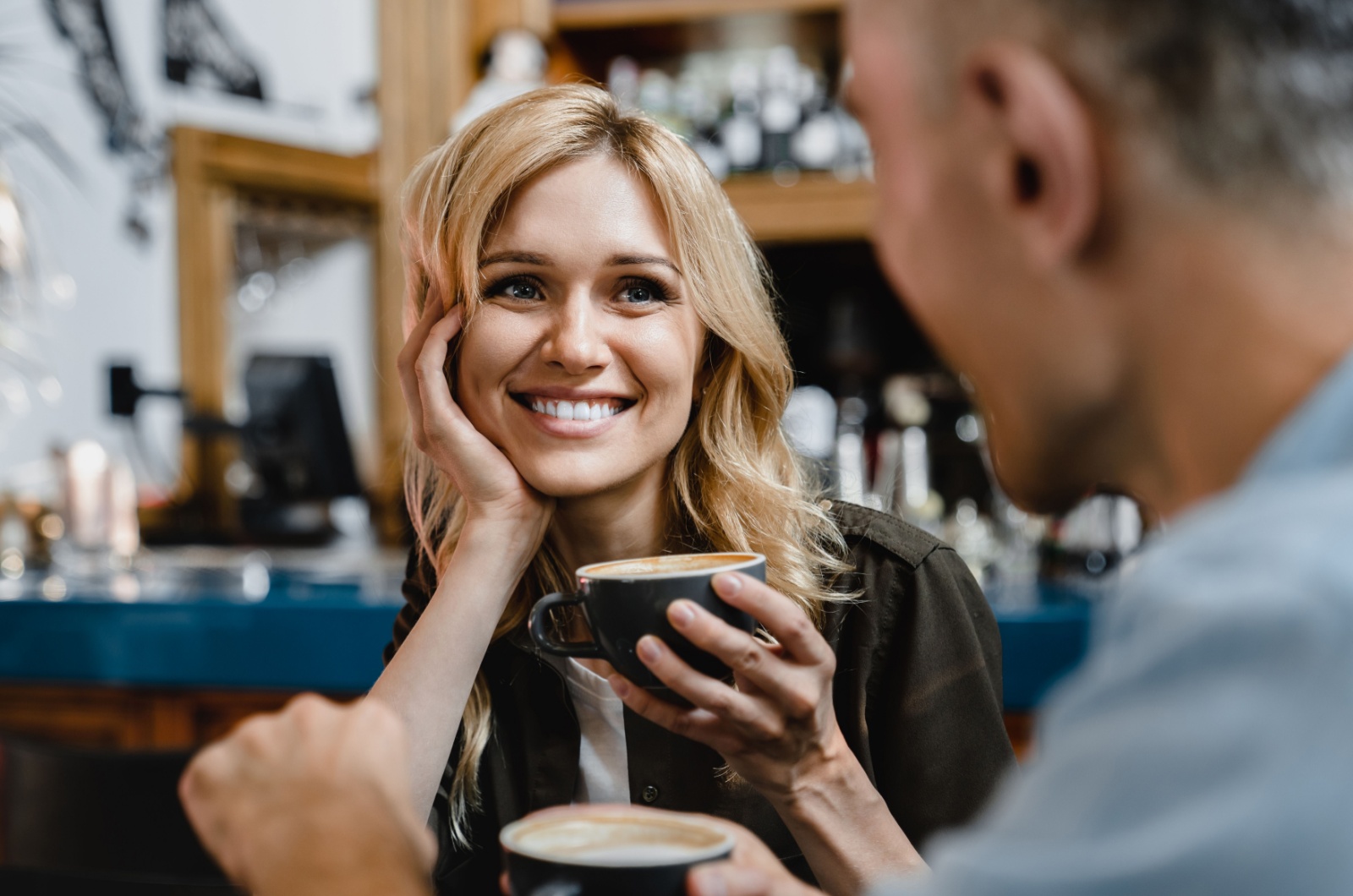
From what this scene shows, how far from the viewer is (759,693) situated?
0.79 meters

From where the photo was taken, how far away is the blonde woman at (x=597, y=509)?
103 centimetres

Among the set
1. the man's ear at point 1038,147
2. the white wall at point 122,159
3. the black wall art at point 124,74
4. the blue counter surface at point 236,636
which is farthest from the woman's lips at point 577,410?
the black wall art at point 124,74

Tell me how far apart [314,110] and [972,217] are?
13.3ft

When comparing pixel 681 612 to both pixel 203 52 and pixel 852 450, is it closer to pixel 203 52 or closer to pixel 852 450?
pixel 852 450

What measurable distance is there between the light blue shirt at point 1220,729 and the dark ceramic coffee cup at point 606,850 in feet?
0.53

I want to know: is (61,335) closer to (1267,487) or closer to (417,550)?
(417,550)

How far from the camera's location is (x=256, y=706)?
1.94m

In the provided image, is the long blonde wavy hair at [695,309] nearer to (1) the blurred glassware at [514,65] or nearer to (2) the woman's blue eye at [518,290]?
(2) the woman's blue eye at [518,290]

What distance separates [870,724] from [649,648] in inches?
16.3

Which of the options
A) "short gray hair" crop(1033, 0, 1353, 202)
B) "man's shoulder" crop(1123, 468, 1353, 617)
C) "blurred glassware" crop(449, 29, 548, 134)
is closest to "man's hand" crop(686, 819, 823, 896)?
"man's shoulder" crop(1123, 468, 1353, 617)

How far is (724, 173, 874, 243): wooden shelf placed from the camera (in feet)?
9.95

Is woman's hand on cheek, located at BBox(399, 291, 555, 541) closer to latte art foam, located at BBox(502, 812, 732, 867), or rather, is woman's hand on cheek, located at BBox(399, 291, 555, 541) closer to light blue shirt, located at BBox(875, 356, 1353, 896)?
latte art foam, located at BBox(502, 812, 732, 867)

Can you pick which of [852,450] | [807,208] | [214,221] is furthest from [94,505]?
[807,208]

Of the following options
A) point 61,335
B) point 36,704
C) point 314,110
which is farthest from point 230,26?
point 36,704
